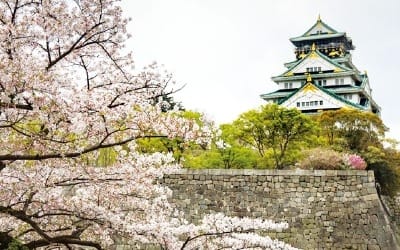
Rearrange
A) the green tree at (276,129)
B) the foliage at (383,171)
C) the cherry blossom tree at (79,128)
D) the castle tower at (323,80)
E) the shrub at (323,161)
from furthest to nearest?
the castle tower at (323,80)
the green tree at (276,129)
the foliage at (383,171)
the shrub at (323,161)
the cherry blossom tree at (79,128)

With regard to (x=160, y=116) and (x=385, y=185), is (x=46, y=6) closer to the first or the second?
(x=160, y=116)

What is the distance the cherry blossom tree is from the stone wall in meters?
7.67

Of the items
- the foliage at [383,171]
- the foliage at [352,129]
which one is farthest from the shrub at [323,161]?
the foliage at [352,129]

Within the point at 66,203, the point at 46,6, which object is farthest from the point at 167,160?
the point at 46,6

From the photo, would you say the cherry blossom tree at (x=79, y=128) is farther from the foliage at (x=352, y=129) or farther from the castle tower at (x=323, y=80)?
the castle tower at (x=323, y=80)

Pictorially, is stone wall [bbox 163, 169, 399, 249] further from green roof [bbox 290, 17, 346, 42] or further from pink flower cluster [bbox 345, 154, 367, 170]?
green roof [bbox 290, 17, 346, 42]

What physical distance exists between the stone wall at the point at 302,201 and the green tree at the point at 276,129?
4849mm

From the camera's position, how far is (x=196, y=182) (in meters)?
14.6

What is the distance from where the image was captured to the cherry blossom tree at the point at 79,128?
5.07 m

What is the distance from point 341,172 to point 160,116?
9441 mm

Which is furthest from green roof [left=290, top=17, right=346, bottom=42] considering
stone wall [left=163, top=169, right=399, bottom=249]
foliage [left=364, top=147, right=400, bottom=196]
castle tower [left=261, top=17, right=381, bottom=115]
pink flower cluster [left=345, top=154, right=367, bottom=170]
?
stone wall [left=163, top=169, right=399, bottom=249]

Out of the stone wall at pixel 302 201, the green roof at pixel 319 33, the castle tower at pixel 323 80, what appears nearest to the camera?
the stone wall at pixel 302 201

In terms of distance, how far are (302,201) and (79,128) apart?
9806mm

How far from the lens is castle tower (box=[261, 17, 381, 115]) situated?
32.1 m
